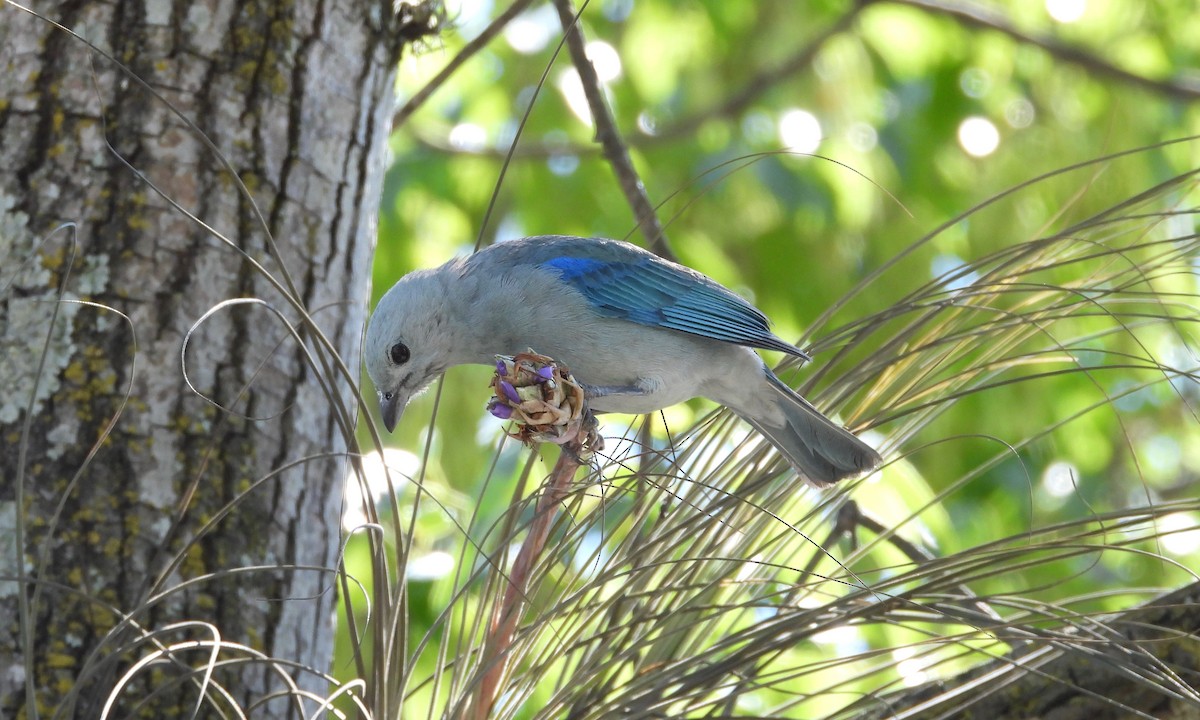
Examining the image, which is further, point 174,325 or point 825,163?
point 825,163

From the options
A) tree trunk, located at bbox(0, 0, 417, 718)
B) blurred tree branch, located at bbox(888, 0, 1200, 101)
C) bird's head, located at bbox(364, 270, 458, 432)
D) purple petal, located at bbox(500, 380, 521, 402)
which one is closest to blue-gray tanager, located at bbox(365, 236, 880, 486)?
bird's head, located at bbox(364, 270, 458, 432)

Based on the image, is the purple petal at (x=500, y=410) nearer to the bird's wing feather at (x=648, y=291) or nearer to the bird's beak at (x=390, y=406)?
the bird's wing feather at (x=648, y=291)

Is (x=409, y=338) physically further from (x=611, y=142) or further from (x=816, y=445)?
(x=816, y=445)

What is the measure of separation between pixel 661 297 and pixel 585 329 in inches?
12.1

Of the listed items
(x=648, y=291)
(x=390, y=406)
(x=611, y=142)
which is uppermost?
(x=611, y=142)

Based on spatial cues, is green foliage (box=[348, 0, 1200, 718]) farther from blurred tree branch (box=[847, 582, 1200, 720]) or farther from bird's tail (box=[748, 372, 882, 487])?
blurred tree branch (box=[847, 582, 1200, 720])

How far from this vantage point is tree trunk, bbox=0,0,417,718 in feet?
7.16

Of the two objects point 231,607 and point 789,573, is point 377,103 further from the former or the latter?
point 789,573

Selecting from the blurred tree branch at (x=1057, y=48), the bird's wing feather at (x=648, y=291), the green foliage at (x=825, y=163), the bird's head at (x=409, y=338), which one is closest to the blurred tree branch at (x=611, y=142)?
the bird's wing feather at (x=648, y=291)

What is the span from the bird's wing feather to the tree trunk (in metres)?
0.50

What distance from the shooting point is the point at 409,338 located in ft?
9.00

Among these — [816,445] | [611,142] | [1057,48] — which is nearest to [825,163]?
[1057,48]

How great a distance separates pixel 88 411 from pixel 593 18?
17.1ft

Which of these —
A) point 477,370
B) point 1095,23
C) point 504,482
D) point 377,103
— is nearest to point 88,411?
point 377,103
